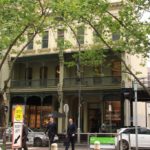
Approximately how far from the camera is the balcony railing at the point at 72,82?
39406mm

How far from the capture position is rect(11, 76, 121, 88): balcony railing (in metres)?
39.4

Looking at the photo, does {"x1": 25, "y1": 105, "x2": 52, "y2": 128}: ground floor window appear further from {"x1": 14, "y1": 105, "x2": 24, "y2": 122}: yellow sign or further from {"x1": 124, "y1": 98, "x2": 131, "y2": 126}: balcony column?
{"x1": 14, "y1": 105, "x2": 24, "y2": 122}: yellow sign

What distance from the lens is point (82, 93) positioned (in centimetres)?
4028

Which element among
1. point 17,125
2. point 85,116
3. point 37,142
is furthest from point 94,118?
point 17,125

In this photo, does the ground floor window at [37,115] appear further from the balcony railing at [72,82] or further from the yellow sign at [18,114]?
the yellow sign at [18,114]

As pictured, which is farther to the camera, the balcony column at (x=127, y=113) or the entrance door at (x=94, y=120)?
the entrance door at (x=94, y=120)

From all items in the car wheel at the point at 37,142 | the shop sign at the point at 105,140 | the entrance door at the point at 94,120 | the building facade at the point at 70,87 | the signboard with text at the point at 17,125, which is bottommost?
the car wheel at the point at 37,142

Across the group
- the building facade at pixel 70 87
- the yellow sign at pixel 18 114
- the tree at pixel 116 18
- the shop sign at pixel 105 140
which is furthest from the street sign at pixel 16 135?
the building facade at pixel 70 87

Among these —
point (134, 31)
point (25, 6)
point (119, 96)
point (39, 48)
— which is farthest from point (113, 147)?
point (39, 48)

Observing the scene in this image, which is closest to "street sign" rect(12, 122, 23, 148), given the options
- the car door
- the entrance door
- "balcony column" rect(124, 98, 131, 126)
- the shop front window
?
the car door

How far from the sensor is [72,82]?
136ft

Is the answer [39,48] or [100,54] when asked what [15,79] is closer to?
[39,48]

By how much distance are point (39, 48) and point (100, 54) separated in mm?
17828

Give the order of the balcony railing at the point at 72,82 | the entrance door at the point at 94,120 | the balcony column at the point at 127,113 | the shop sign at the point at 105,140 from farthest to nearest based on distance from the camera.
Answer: the entrance door at the point at 94,120 < the balcony railing at the point at 72,82 < the balcony column at the point at 127,113 < the shop sign at the point at 105,140
